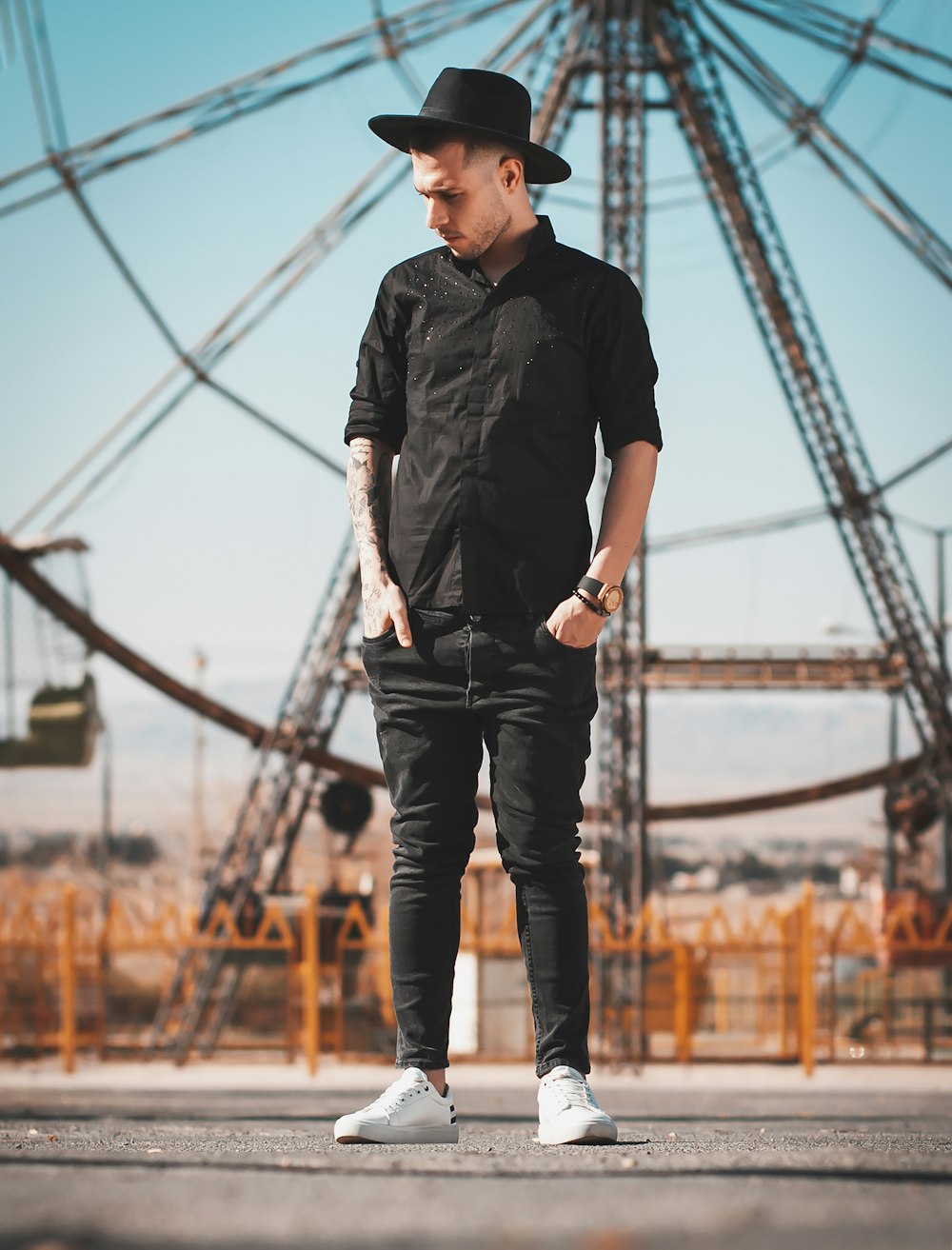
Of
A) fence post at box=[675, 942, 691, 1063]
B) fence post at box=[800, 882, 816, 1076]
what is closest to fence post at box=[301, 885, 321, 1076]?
fence post at box=[675, 942, 691, 1063]

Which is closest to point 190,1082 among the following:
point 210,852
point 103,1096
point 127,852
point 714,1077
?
point 103,1096

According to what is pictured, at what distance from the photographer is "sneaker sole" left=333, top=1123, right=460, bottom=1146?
285 cm

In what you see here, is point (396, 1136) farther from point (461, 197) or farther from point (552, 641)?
point (461, 197)

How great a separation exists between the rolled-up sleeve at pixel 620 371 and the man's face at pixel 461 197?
0.77 feet

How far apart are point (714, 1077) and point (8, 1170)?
10.8m

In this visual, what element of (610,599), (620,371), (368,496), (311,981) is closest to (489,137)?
(620,371)

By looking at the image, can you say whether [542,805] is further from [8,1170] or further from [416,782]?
[8,1170]

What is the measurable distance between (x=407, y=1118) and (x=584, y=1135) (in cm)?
31

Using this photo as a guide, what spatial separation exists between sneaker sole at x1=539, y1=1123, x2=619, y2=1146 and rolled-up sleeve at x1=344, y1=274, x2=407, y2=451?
129 cm

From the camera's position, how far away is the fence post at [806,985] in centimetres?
1237

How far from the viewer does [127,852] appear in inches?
3061

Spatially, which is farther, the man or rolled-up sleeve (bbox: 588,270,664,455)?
rolled-up sleeve (bbox: 588,270,664,455)

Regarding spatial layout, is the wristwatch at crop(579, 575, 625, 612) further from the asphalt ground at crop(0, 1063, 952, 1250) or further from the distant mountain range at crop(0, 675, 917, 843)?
the distant mountain range at crop(0, 675, 917, 843)

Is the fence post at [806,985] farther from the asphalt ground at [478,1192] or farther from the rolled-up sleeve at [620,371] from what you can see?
the rolled-up sleeve at [620,371]
